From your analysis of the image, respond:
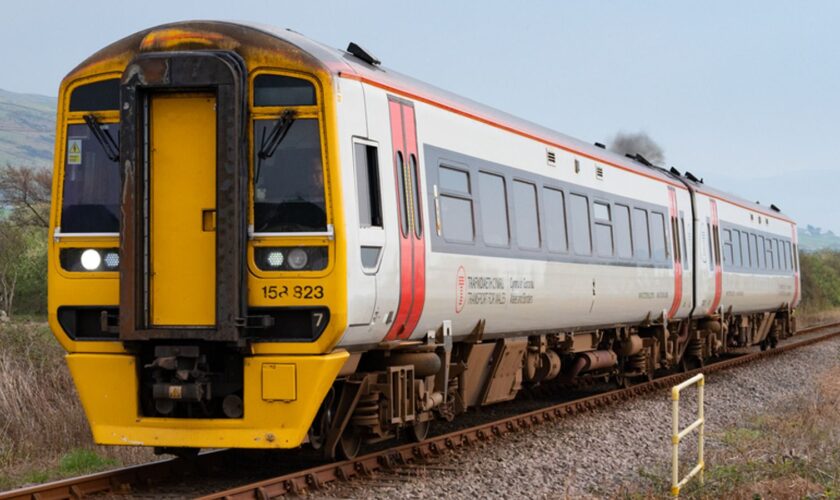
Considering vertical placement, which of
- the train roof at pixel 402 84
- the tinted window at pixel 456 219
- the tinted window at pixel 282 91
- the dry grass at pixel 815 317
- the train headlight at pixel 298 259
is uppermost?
the train roof at pixel 402 84

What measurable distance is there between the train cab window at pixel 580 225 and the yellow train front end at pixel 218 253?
5.69m

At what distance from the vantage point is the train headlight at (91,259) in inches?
335

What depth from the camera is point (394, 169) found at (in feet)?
29.9

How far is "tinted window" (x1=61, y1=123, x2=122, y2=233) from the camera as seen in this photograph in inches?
335

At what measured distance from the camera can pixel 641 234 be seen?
1598 cm

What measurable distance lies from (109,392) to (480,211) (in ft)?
13.1

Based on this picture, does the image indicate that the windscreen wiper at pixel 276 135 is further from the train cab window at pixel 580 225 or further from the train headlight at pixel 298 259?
the train cab window at pixel 580 225

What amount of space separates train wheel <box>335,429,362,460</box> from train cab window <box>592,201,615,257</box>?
5.48 m

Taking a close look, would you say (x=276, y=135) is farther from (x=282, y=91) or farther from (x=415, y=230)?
(x=415, y=230)

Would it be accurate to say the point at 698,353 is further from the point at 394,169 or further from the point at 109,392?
the point at 109,392

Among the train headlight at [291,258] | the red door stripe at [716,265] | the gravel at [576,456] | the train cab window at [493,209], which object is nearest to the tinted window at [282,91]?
the train headlight at [291,258]

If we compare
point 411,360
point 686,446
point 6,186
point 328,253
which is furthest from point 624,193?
point 6,186

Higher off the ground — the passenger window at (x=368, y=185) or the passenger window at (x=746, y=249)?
the passenger window at (x=746, y=249)

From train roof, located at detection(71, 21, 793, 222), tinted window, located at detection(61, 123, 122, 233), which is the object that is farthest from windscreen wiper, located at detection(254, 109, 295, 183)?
tinted window, located at detection(61, 123, 122, 233)
